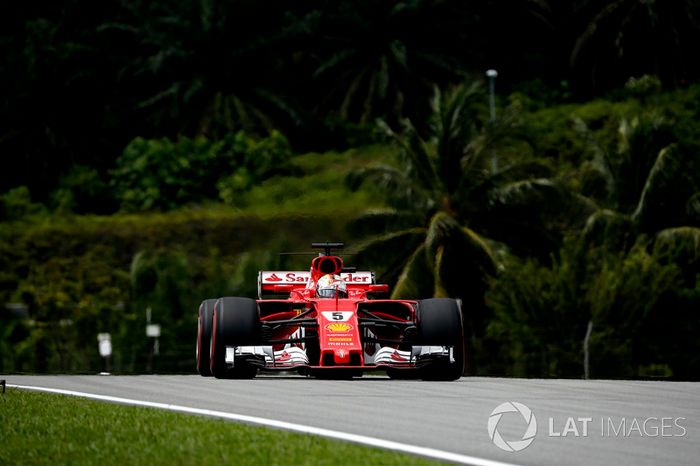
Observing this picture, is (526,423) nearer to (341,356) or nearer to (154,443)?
(154,443)

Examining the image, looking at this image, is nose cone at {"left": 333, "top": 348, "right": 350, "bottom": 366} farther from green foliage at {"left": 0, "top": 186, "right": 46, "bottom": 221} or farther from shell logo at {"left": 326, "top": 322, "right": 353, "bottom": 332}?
green foliage at {"left": 0, "top": 186, "right": 46, "bottom": 221}

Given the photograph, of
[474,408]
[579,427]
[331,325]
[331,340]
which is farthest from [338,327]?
[579,427]

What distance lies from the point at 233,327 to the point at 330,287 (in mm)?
1640

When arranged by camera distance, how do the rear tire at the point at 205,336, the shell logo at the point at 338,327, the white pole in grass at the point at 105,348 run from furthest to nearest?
the white pole in grass at the point at 105,348, the rear tire at the point at 205,336, the shell logo at the point at 338,327

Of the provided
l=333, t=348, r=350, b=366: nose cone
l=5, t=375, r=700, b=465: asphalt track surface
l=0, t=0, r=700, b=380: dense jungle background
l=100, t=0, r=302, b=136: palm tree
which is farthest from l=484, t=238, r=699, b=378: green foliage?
l=100, t=0, r=302, b=136: palm tree

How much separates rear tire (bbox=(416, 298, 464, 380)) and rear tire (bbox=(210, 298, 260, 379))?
6.69 feet

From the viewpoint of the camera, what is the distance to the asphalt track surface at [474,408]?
1091 cm

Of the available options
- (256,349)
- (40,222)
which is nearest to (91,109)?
(40,222)

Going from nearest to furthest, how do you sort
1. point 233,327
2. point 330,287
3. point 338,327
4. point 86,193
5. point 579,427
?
point 579,427
point 338,327
point 233,327
point 330,287
point 86,193

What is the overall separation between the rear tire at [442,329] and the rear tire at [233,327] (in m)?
2.04

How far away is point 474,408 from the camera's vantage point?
13.6 meters

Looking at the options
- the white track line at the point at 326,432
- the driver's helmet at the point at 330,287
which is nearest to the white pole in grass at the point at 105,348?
the driver's helmet at the point at 330,287

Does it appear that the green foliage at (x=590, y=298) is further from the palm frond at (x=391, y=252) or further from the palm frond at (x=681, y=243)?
the palm frond at (x=391, y=252)

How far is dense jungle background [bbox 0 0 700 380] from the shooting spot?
132ft
